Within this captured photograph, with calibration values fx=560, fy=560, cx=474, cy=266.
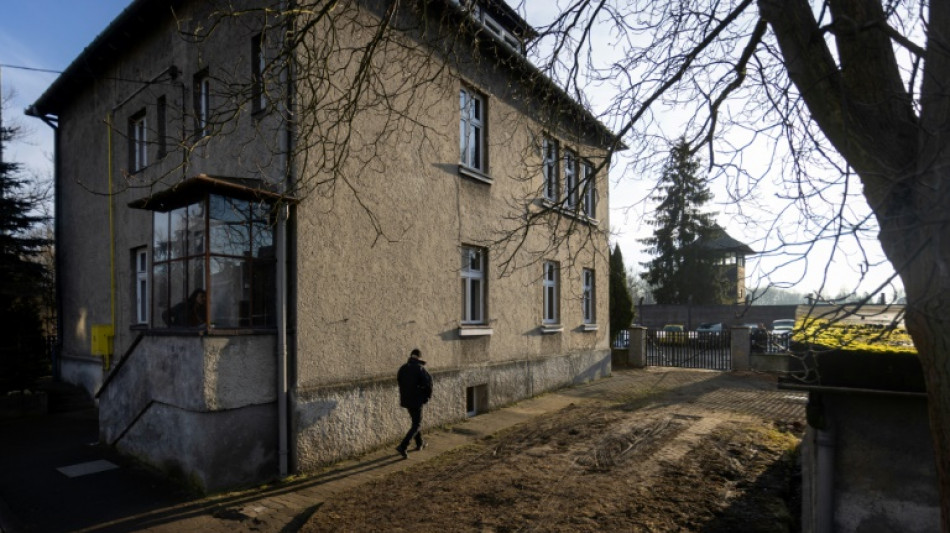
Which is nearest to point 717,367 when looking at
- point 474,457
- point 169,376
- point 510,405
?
point 510,405

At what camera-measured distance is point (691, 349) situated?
69.2 feet

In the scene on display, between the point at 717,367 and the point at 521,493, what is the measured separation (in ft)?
52.4

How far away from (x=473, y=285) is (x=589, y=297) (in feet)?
19.8

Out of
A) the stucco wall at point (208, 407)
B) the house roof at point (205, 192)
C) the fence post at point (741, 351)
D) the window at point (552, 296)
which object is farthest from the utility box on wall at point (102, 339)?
the fence post at point (741, 351)

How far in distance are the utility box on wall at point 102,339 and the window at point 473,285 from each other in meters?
7.44

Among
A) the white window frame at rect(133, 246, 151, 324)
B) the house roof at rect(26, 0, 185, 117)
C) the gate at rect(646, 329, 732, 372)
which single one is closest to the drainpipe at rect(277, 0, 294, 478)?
the house roof at rect(26, 0, 185, 117)

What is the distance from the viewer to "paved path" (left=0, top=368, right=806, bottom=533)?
5.78 meters

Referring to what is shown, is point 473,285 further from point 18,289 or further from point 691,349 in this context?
point 691,349

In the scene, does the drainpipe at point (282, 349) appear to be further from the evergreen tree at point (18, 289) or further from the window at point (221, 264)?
the evergreen tree at point (18, 289)

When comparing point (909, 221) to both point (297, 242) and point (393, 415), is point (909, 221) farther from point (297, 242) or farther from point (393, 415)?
point (393, 415)

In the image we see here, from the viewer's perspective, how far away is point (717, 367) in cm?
1997

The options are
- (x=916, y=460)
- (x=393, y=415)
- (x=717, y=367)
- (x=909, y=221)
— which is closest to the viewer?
(x=909, y=221)

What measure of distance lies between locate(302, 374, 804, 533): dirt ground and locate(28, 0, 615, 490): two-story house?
1.70m

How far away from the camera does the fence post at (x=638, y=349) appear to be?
20016mm
